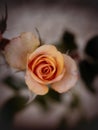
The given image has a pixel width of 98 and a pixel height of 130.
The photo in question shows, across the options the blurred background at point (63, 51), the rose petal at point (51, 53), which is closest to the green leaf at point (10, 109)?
the blurred background at point (63, 51)

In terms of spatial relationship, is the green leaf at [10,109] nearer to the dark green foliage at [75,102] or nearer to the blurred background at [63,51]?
the blurred background at [63,51]

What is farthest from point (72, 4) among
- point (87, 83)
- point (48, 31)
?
point (87, 83)

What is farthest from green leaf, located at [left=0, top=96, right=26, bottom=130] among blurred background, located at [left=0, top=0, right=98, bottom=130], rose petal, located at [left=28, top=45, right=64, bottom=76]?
rose petal, located at [left=28, top=45, right=64, bottom=76]

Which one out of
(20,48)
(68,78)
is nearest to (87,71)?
(68,78)

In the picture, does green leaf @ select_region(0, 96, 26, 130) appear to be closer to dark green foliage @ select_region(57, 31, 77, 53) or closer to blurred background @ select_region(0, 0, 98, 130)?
blurred background @ select_region(0, 0, 98, 130)

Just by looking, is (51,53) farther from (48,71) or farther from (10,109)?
(10,109)

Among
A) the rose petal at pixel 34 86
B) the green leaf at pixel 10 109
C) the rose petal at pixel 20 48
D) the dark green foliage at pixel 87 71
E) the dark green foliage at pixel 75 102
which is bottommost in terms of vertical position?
the green leaf at pixel 10 109

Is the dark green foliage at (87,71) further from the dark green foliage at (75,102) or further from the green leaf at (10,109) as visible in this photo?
the green leaf at (10,109)

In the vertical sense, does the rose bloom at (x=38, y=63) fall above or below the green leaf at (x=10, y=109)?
above
